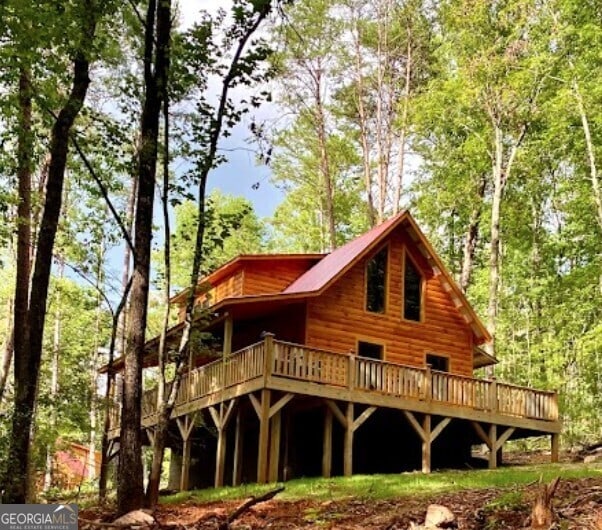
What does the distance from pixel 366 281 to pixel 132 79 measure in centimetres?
928

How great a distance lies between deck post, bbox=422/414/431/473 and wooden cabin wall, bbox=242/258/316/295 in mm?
6049

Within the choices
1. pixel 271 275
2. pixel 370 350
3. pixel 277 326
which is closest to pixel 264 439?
pixel 277 326

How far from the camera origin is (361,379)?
17344mm

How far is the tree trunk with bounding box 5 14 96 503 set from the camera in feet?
34.3

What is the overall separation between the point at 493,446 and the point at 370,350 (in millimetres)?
3950

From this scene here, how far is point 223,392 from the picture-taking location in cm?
1830

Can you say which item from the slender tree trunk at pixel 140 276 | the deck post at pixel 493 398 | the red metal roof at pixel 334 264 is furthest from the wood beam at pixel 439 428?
the slender tree trunk at pixel 140 276

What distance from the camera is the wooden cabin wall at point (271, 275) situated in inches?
846

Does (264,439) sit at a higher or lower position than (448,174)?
lower

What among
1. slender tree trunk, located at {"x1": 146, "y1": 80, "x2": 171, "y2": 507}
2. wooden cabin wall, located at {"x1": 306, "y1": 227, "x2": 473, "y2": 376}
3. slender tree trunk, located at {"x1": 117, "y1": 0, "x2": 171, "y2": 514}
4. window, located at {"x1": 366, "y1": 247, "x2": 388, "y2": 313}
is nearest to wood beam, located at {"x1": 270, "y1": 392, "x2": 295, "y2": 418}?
wooden cabin wall, located at {"x1": 306, "y1": 227, "x2": 473, "y2": 376}

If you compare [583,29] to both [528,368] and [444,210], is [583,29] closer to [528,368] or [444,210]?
[444,210]

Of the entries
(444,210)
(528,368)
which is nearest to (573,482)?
(528,368)

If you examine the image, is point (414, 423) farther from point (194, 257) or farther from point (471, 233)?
point (471, 233)

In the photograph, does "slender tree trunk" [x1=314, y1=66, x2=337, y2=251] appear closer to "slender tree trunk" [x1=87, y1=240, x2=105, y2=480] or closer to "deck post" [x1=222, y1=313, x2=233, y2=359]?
"slender tree trunk" [x1=87, y1=240, x2=105, y2=480]
